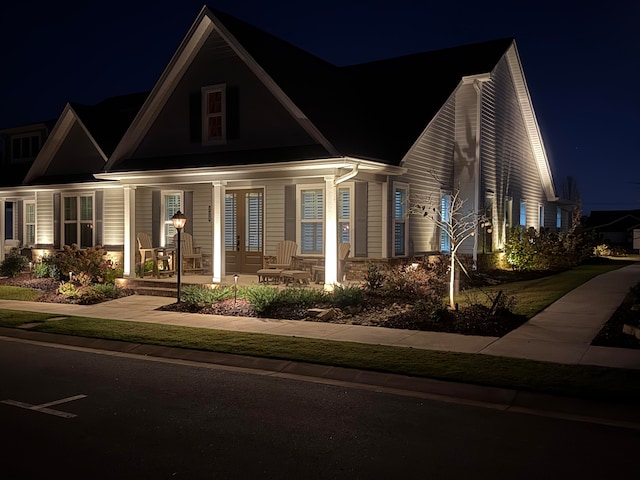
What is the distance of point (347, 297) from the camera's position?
45.1 ft

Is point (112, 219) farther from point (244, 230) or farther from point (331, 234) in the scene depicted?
point (331, 234)

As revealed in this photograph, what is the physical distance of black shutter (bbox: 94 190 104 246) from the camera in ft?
71.6

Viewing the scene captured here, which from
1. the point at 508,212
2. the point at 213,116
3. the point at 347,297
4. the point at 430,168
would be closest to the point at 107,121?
the point at 213,116

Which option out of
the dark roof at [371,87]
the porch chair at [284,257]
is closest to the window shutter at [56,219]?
the porch chair at [284,257]

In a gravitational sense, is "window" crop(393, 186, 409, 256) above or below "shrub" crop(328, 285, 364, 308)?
above

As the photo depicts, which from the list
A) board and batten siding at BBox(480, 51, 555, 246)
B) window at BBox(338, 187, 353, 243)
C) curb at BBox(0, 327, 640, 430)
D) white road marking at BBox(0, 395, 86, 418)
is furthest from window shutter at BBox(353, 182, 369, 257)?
white road marking at BBox(0, 395, 86, 418)

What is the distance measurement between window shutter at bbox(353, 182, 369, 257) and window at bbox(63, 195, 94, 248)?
9.99 meters

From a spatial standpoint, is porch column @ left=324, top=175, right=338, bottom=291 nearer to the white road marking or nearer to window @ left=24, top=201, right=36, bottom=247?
the white road marking

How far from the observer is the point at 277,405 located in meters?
7.26

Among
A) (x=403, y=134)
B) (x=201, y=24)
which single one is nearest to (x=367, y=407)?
(x=403, y=134)

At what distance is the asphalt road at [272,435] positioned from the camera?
5297mm

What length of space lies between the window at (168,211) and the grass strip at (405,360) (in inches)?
353

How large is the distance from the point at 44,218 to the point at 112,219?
352 cm

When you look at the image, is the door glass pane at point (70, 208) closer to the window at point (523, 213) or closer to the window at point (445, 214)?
the window at point (445, 214)
